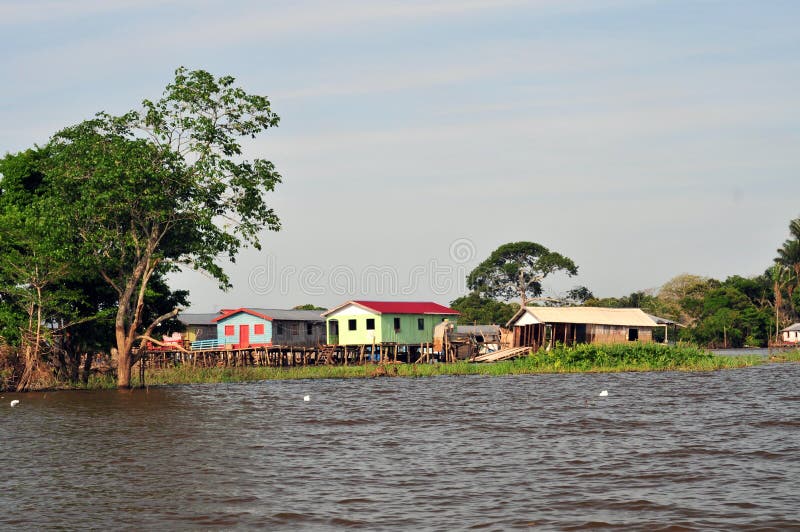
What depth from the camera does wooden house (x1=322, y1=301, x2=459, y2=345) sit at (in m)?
68.9

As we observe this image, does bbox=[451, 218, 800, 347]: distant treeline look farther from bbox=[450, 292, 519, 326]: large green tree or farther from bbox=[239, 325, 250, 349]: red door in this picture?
bbox=[239, 325, 250, 349]: red door

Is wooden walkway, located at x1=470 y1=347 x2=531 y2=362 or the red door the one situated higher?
the red door

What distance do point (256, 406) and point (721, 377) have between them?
82.6 ft

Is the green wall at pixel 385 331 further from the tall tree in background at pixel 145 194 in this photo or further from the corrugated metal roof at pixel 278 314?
the tall tree in background at pixel 145 194

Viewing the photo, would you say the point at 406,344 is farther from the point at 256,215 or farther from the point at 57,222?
the point at 57,222

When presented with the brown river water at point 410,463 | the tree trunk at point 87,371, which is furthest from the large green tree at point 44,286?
the brown river water at point 410,463

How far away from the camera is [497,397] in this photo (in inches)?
1411

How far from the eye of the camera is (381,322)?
225ft

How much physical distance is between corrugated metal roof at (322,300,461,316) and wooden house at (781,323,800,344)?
43901 millimetres

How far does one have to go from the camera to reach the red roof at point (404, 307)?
2723 inches

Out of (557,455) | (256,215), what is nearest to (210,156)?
(256,215)

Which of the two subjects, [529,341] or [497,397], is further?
[529,341]

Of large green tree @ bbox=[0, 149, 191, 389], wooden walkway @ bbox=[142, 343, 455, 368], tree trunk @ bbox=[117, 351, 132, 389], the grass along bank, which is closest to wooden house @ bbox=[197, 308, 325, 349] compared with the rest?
wooden walkway @ bbox=[142, 343, 455, 368]

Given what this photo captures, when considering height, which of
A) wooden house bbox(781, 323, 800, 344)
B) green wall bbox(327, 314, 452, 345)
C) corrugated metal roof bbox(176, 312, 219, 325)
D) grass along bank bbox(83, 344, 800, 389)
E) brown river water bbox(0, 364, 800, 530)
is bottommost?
brown river water bbox(0, 364, 800, 530)
